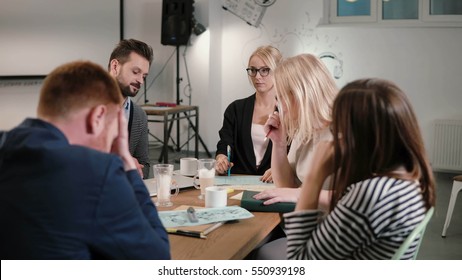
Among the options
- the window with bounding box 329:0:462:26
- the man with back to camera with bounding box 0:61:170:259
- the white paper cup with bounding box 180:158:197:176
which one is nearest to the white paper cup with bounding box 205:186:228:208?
the white paper cup with bounding box 180:158:197:176

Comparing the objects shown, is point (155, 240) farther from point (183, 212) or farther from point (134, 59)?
point (134, 59)

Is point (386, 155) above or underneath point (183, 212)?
above

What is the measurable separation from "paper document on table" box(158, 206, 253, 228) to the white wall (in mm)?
3750

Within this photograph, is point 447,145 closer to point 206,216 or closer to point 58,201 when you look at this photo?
point 206,216

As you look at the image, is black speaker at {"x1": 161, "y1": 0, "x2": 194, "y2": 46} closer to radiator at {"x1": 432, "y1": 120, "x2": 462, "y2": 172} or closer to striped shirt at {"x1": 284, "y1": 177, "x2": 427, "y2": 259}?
radiator at {"x1": 432, "y1": 120, "x2": 462, "y2": 172}

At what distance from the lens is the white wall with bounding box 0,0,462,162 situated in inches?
223

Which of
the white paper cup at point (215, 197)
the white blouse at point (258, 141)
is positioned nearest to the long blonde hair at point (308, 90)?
the white paper cup at point (215, 197)

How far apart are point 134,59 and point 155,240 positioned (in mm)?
1558

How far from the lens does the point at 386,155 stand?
120 cm

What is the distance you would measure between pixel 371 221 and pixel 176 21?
5296 millimetres

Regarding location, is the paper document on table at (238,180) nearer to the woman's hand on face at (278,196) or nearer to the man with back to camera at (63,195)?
Answer: the woman's hand on face at (278,196)

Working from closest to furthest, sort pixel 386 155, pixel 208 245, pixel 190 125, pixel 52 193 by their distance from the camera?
1. pixel 52 193
2. pixel 386 155
3. pixel 208 245
4. pixel 190 125

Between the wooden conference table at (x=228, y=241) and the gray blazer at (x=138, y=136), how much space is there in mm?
936
